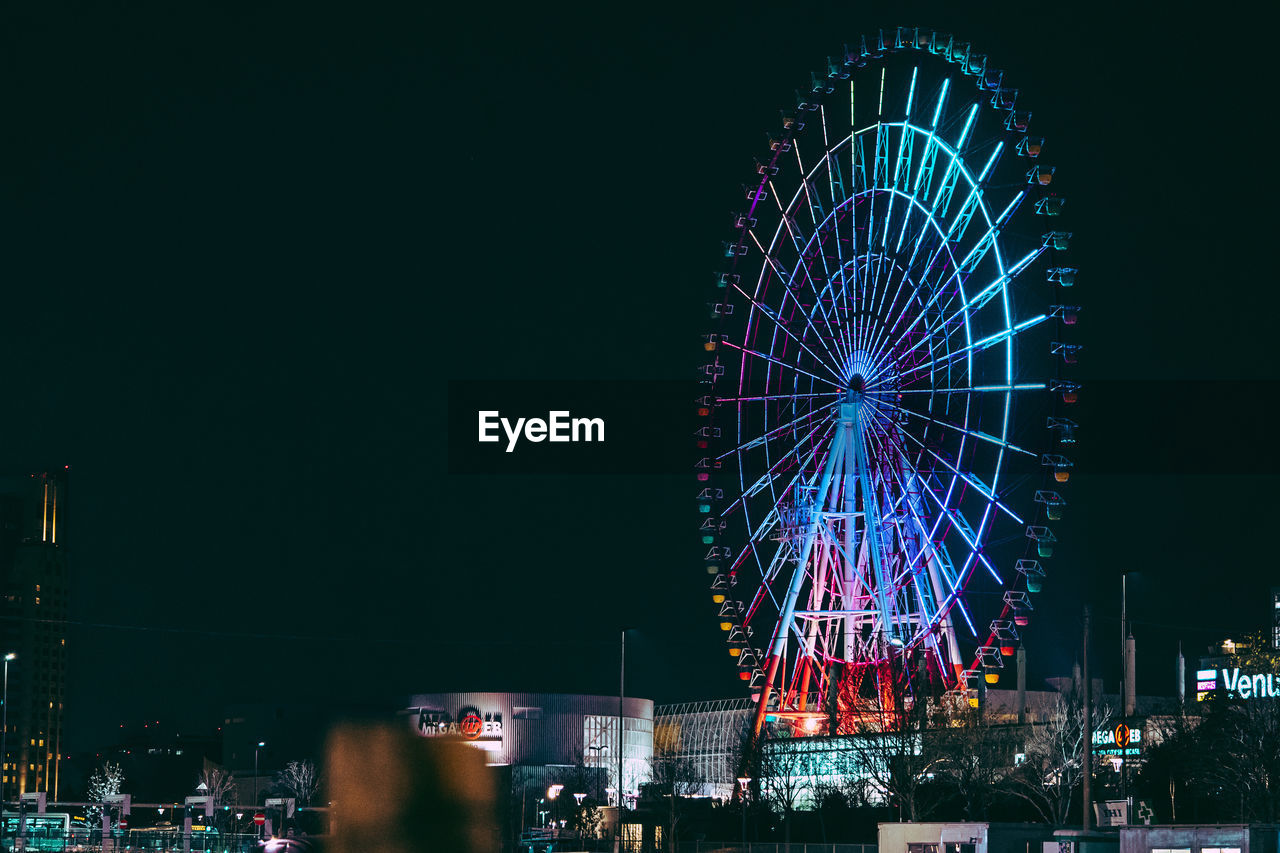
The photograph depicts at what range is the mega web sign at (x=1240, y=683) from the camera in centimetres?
7517

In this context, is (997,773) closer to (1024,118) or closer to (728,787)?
(1024,118)

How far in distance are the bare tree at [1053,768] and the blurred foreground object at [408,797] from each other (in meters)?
44.6

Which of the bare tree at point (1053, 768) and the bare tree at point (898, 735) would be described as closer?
the bare tree at point (898, 735)

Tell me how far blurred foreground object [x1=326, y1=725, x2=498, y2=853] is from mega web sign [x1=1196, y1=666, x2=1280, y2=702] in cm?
6044

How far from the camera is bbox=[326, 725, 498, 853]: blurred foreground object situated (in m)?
17.3

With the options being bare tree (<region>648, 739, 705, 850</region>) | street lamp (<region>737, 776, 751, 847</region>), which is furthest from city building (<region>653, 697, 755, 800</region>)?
street lamp (<region>737, 776, 751, 847</region>)

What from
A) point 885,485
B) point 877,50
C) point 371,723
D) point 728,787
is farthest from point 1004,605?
point 728,787

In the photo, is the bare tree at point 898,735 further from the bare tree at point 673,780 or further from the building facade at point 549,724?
the building facade at point 549,724

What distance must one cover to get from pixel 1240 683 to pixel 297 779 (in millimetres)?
74041

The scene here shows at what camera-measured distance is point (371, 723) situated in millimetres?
18172

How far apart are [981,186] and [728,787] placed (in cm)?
6369

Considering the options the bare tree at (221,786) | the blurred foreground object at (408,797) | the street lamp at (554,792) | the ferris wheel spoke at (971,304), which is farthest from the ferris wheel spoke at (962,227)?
the bare tree at (221,786)

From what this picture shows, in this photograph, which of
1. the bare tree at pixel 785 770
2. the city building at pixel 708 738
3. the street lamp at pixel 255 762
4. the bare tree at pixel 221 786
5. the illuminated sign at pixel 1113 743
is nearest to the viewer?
the illuminated sign at pixel 1113 743

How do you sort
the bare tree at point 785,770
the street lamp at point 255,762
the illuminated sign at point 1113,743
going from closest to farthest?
the illuminated sign at point 1113,743 → the bare tree at point 785,770 → the street lamp at point 255,762
